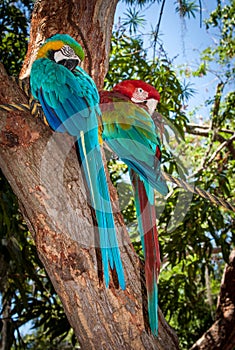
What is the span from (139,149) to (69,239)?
317 millimetres

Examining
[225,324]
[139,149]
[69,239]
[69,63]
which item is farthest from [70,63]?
[225,324]

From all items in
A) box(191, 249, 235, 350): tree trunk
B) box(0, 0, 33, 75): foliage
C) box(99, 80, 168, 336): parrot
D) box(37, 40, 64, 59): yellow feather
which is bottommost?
box(191, 249, 235, 350): tree trunk

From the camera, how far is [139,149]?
952 mm

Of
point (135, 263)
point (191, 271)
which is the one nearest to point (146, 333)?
point (135, 263)

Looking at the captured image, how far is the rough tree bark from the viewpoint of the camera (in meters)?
0.74

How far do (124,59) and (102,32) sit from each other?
3.21 feet

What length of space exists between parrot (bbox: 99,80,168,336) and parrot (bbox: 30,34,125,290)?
0.45ft

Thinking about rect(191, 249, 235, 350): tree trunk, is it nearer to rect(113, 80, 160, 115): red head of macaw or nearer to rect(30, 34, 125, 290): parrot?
rect(113, 80, 160, 115): red head of macaw

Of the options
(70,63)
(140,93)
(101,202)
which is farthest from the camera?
(140,93)

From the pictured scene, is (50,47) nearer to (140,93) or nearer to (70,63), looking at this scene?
(70,63)

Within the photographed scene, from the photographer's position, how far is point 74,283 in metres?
0.74

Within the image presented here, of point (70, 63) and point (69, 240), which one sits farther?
point (70, 63)

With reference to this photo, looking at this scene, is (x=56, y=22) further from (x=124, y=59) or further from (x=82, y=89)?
(x=124, y=59)

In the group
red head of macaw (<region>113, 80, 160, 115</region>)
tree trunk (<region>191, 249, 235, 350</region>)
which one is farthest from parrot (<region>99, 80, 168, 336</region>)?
tree trunk (<region>191, 249, 235, 350</region>)
